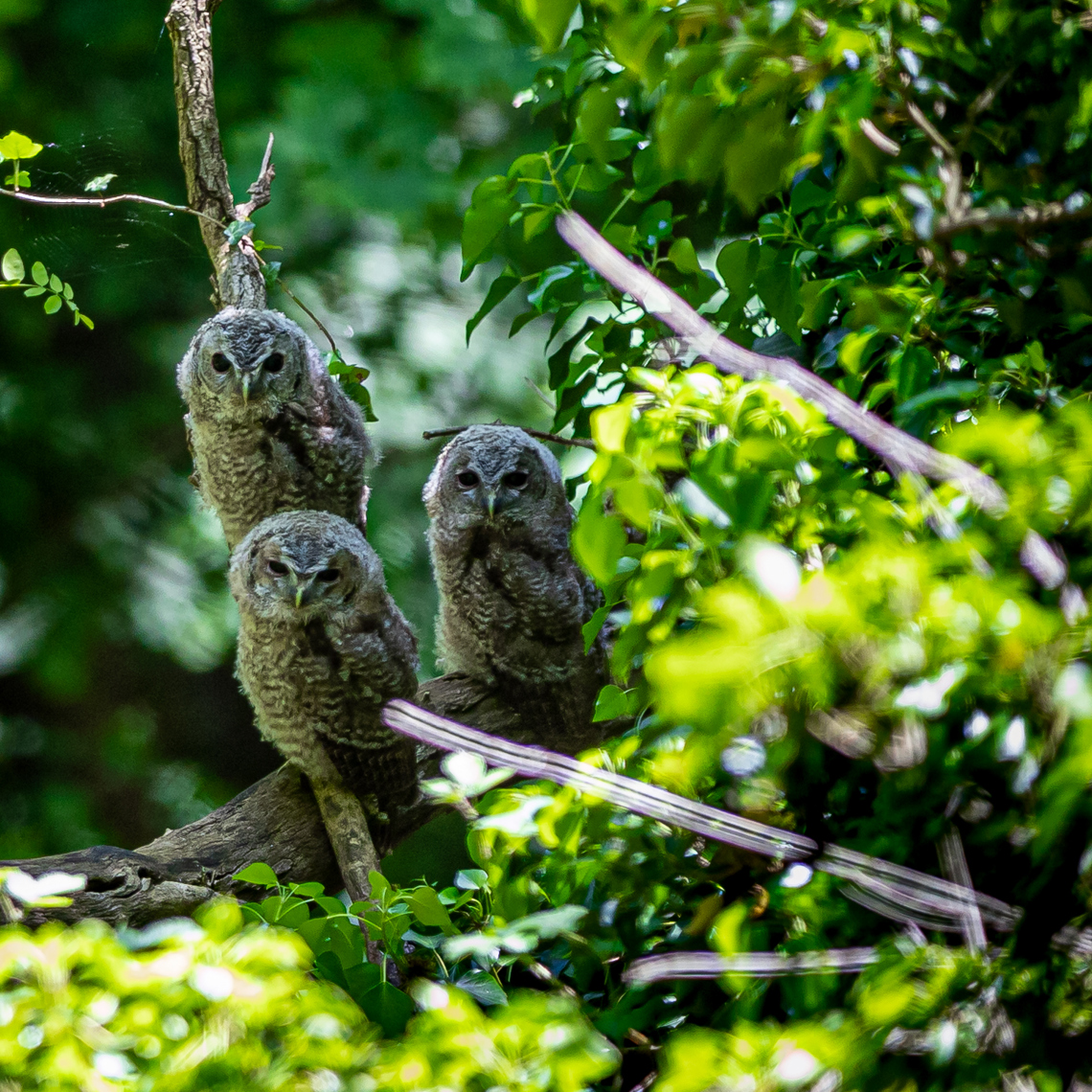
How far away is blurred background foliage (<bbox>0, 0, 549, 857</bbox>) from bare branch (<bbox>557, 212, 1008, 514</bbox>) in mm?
2037

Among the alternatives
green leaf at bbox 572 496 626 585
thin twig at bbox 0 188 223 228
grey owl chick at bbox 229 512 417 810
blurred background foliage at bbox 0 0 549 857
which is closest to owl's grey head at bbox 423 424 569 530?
grey owl chick at bbox 229 512 417 810

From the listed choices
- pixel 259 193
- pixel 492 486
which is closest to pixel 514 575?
pixel 492 486

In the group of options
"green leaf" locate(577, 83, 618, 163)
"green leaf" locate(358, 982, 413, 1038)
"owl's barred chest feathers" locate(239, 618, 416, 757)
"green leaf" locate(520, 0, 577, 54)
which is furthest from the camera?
"owl's barred chest feathers" locate(239, 618, 416, 757)

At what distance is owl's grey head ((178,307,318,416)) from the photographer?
1454 mm

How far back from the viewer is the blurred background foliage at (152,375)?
277 cm

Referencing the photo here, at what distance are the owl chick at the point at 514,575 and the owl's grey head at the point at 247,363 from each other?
25 cm

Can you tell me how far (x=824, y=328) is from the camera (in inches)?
47.8

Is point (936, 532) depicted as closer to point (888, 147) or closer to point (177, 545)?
point (888, 147)

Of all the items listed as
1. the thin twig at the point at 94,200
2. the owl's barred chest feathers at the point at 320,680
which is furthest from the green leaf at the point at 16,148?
the owl's barred chest feathers at the point at 320,680

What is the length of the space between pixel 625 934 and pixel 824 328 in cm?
73

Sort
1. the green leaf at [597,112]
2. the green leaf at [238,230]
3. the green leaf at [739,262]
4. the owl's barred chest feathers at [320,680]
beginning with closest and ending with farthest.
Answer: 1. the green leaf at [597,112]
2. the green leaf at [739,262]
3. the owl's barred chest feathers at [320,680]
4. the green leaf at [238,230]

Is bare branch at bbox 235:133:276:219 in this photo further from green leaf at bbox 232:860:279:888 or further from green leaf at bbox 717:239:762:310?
green leaf at bbox 232:860:279:888

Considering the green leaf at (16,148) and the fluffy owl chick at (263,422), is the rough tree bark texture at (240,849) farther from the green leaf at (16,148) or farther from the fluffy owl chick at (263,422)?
the green leaf at (16,148)

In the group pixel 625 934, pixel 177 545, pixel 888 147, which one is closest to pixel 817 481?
pixel 888 147
